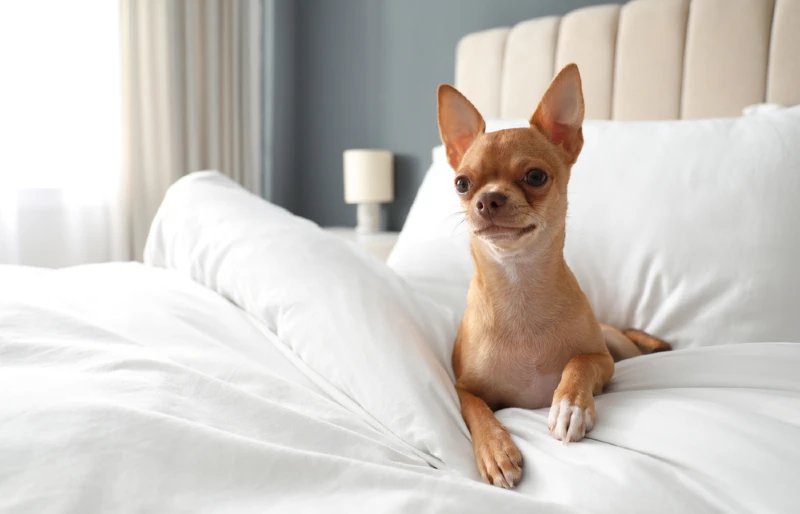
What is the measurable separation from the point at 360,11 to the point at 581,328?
3.19m

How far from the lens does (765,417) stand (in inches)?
30.0

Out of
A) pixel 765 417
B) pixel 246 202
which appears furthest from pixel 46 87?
pixel 765 417

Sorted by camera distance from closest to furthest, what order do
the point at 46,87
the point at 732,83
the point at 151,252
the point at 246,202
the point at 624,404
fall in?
the point at 624,404, the point at 246,202, the point at 151,252, the point at 732,83, the point at 46,87

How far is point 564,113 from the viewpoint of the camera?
114 cm

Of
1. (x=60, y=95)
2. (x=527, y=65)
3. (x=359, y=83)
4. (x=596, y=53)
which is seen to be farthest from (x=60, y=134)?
(x=596, y=53)

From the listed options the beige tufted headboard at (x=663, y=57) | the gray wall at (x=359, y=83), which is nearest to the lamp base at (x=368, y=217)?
the gray wall at (x=359, y=83)

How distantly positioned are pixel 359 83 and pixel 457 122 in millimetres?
2749

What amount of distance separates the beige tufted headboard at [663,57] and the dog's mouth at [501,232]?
4.18ft

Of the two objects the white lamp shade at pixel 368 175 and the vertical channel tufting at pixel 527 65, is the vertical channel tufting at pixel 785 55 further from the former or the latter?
the white lamp shade at pixel 368 175

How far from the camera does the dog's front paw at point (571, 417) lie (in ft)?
2.70

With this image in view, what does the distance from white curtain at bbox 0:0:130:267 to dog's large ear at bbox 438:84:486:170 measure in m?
2.43

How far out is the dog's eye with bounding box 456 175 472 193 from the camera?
3.53ft

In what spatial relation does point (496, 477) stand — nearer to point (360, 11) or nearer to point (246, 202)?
point (246, 202)

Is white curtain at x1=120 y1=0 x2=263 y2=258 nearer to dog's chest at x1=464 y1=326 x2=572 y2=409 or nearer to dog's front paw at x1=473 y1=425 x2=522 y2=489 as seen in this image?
dog's chest at x1=464 y1=326 x2=572 y2=409
